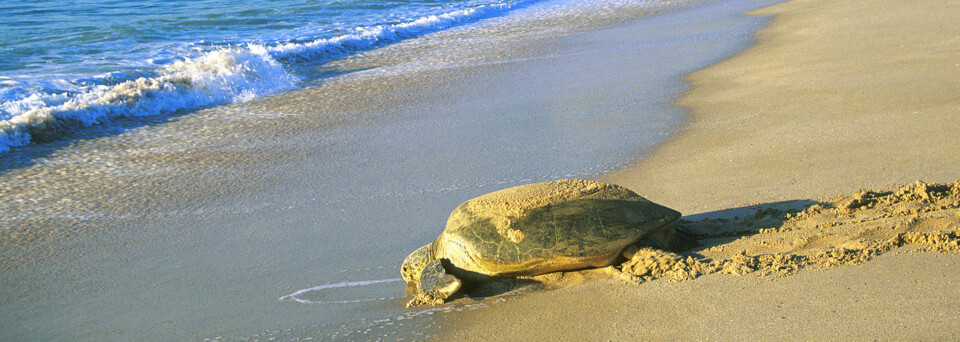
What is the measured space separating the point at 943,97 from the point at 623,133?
104 inches

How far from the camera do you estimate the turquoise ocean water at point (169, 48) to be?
26.1 ft

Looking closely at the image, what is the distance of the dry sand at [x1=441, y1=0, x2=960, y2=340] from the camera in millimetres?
2750

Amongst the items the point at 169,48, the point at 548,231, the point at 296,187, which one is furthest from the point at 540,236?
the point at 169,48

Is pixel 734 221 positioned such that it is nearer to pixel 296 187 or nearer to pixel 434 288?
pixel 434 288

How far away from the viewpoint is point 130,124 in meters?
7.53

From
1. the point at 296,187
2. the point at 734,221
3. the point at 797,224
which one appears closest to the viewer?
the point at 797,224

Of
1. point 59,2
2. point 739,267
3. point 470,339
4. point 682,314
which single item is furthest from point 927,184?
point 59,2

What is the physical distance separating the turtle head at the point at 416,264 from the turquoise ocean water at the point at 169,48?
5.09m

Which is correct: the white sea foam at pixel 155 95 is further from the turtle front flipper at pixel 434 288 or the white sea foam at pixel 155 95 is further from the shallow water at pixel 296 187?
the turtle front flipper at pixel 434 288

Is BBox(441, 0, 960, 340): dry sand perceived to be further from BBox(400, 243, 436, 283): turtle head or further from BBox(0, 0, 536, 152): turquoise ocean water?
BBox(0, 0, 536, 152): turquoise ocean water

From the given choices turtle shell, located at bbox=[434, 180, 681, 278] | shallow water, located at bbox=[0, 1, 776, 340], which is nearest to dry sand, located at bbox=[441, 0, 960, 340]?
turtle shell, located at bbox=[434, 180, 681, 278]

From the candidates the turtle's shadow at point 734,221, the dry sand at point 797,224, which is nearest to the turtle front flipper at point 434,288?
the dry sand at point 797,224

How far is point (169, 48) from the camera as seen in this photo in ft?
38.9

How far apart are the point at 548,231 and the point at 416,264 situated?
0.75 metres
